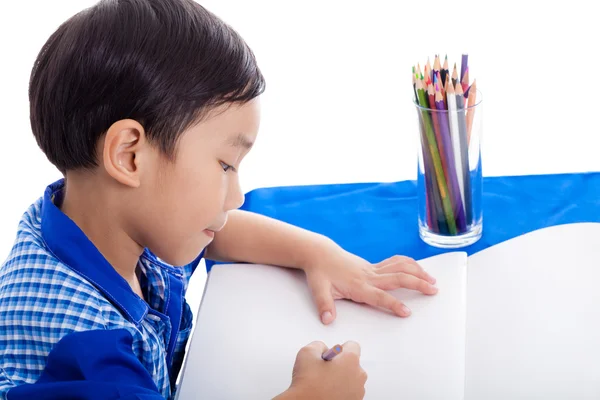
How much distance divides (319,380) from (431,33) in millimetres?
1674

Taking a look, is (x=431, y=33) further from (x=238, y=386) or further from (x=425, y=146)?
(x=238, y=386)

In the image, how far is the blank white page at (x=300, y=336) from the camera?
0.94m

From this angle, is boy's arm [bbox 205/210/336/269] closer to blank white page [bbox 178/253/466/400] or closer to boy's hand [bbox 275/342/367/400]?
blank white page [bbox 178/253/466/400]

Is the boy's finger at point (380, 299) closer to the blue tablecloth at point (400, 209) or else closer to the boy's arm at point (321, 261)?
the boy's arm at point (321, 261)

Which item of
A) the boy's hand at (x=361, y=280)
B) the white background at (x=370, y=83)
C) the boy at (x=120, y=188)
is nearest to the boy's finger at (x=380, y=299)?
the boy's hand at (x=361, y=280)

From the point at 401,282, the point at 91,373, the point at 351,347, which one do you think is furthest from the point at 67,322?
the point at 401,282

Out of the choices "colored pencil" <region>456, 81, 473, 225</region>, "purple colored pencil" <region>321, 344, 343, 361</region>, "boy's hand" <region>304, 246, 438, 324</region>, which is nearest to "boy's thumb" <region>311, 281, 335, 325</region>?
"boy's hand" <region>304, 246, 438, 324</region>

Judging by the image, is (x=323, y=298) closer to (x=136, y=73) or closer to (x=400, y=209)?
(x=400, y=209)

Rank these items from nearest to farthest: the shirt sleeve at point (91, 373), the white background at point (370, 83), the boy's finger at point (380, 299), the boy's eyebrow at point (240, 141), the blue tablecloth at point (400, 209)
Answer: the shirt sleeve at point (91, 373) → the boy's eyebrow at point (240, 141) → the boy's finger at point (380, 299) → the blue tablecloth at point (400, 209) → the white background at point (370, 83)

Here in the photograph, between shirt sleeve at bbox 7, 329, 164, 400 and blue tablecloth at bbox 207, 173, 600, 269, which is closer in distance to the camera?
shirt sleeve at bbox 7, 329, 164, 400

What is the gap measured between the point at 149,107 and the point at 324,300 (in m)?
0.32

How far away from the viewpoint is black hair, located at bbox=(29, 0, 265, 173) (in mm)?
862

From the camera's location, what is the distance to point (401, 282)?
106 centimetres

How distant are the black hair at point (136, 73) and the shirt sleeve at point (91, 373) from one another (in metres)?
0.18
